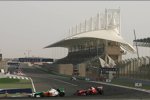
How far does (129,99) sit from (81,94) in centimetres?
664

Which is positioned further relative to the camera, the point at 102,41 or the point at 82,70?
the point at 102,41

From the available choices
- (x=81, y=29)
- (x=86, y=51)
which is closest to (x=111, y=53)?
(x=86, y=51)

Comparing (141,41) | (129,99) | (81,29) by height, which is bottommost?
(129,99)

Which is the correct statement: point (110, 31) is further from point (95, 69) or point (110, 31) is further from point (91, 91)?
point (91, 91)

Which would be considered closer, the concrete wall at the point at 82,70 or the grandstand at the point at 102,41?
the concrete wall at the point at 82,70

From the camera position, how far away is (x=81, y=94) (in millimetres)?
35781

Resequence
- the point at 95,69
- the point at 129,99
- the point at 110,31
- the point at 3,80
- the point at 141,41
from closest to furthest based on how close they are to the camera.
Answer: the point at 129,99, the point at 3,80, the point at 141,41, the point at 95,69, the point at 110,31

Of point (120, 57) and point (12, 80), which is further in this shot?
point (120, 57)

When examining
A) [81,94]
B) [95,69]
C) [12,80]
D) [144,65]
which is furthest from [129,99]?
[95,69]

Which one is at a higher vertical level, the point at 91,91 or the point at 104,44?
the point at 104,44

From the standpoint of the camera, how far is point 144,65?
6259cm

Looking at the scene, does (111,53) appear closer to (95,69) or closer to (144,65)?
(95,69)

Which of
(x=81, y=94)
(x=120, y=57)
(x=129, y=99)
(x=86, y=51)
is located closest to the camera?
(x=129, y=99)

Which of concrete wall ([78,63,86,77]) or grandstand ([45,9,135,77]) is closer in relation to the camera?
concrete wall ([78,63,86,77])
